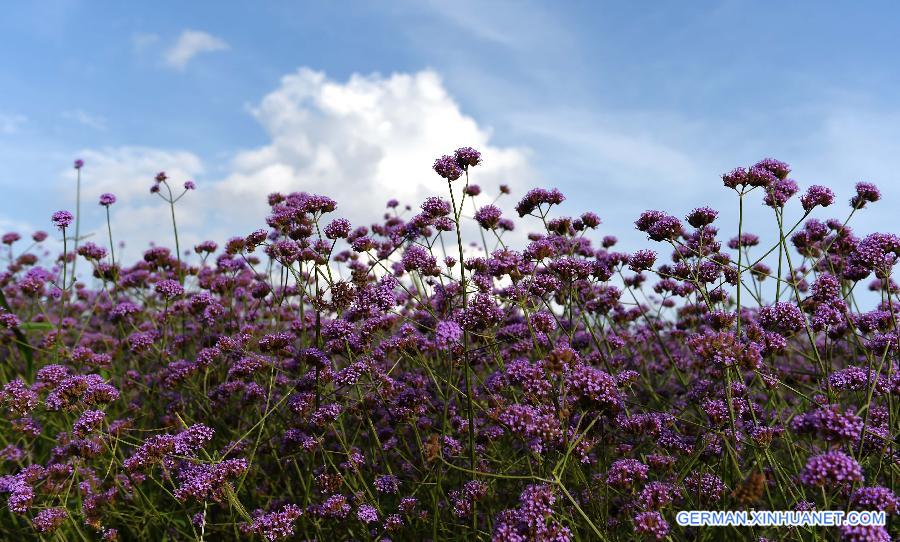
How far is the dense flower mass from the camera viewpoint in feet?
11.2

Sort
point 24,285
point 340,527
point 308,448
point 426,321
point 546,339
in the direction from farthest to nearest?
point 24,285 < point 426,321 < point 546,339 < point 340,527 < point 308,448

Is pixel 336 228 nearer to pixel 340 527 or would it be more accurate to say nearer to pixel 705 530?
pixel 340 527

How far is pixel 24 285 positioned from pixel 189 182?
222 centimetres

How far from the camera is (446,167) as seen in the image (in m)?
4.20

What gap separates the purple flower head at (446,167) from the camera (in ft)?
13.7

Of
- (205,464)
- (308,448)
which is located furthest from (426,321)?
(205,464)

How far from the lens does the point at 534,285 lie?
506cm

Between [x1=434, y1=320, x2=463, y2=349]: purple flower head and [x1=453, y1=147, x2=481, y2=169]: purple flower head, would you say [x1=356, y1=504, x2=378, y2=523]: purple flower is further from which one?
[x1=453, y1=147, x2=481, y2=169]: purple flower head

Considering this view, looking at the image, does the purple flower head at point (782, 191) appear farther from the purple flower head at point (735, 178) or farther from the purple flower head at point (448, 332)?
the purple flower head at point (448, 332)

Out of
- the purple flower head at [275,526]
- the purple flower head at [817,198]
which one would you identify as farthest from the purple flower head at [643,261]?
the purple flower head at [275,526]

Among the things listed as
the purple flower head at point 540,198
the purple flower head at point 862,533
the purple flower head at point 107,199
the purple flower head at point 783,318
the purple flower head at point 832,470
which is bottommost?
the purple flower head at point 862,533

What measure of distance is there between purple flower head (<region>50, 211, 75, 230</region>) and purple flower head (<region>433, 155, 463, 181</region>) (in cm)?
472

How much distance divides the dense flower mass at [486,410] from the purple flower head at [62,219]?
0.02 meters

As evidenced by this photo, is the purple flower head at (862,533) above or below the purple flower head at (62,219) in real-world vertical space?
below
